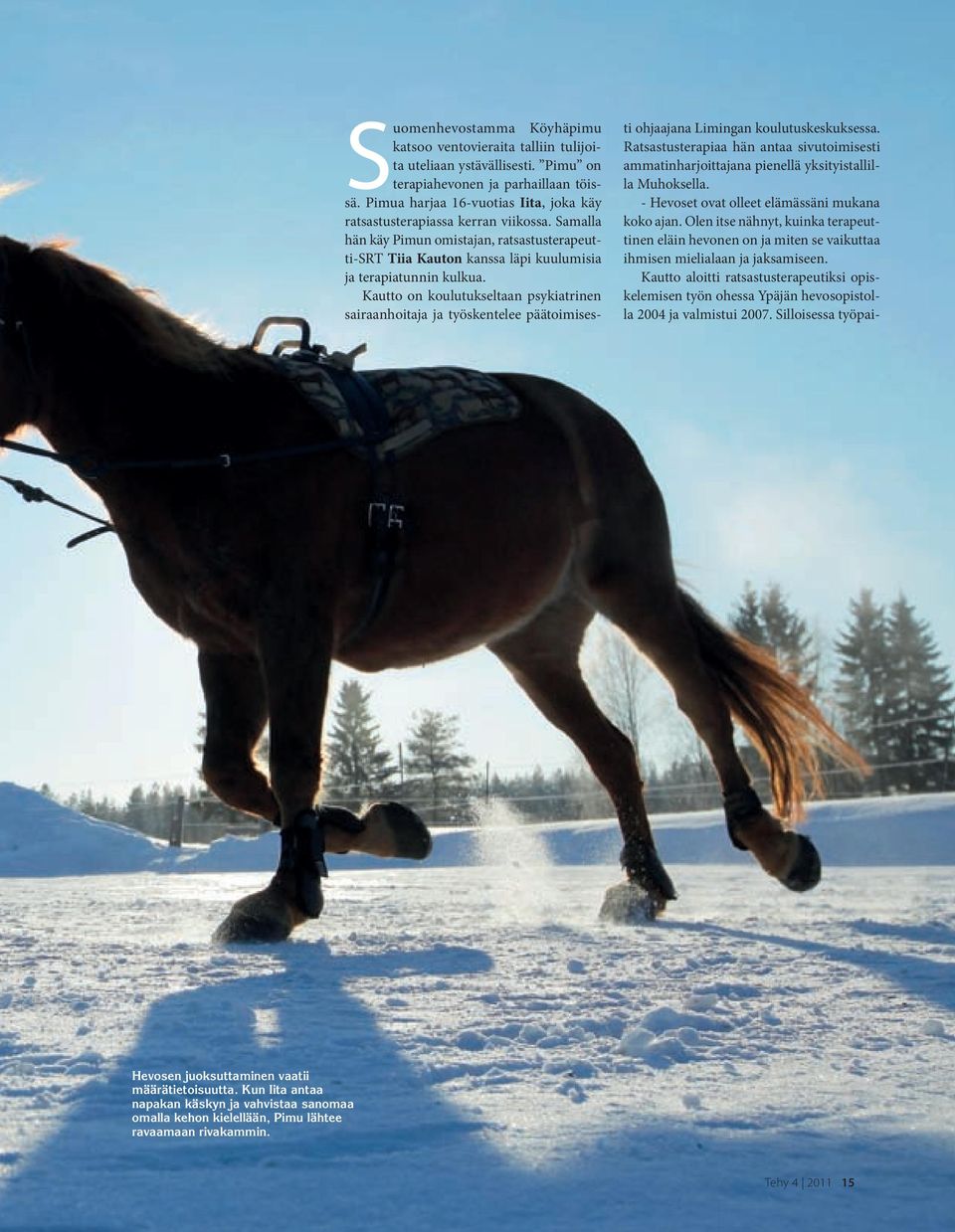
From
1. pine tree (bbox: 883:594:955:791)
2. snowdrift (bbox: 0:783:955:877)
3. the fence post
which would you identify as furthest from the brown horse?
pine tree (bbox: 883:594:955:791)

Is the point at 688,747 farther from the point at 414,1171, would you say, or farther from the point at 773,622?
the point at 414,1171

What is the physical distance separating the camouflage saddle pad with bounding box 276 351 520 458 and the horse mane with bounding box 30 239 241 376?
30cm

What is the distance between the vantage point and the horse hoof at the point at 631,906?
14.5 ft

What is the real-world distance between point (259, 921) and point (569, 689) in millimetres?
2129

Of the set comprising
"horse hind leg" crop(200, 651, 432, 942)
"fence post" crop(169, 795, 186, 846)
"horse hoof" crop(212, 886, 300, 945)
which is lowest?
"fence post" crop(169, 795, 186, 846)

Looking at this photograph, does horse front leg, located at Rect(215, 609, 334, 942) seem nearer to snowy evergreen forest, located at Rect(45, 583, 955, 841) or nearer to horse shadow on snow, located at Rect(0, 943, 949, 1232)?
horse shadow on snow, located at Rect(0, 943, 949, 1232)

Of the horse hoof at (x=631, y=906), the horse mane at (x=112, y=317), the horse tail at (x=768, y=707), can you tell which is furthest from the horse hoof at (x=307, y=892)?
the horse tail at (x=768, y=707)

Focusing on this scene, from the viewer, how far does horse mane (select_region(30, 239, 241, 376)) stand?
12.7 feet

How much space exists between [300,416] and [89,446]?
697 mm

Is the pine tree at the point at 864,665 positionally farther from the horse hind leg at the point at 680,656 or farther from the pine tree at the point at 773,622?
the horse hind leg at the point at 680,656

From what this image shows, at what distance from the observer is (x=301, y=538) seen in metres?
3.70

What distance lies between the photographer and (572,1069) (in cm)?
165

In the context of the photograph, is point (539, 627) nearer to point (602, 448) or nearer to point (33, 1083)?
point (602, 448)

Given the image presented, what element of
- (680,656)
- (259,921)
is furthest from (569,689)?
(259,921)
